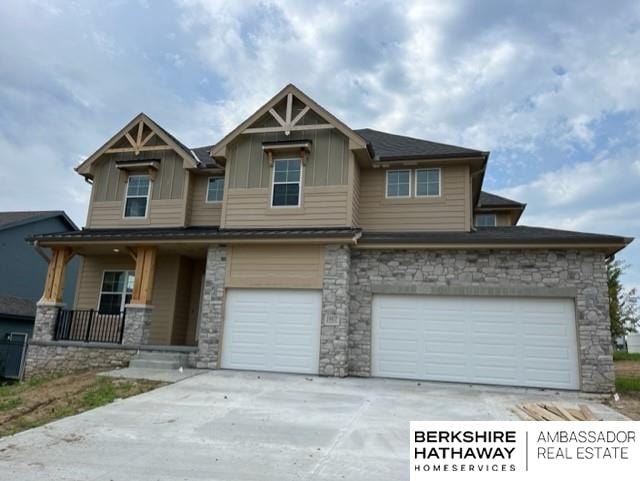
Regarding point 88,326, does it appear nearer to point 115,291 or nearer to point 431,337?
point 115,291

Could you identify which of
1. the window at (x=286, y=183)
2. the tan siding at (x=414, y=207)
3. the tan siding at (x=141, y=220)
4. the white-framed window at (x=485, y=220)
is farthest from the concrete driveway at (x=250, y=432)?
the white-framed window at (x=485, y=220)

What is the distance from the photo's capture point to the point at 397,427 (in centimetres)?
636

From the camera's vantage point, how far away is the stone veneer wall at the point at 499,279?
32.4 feet

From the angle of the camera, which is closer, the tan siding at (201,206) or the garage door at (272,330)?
the garage door at (272,330)

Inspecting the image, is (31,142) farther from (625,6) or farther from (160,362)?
(625,6)

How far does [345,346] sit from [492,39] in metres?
8.96

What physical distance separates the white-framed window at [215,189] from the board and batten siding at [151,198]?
0.82m

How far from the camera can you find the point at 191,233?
12227mm

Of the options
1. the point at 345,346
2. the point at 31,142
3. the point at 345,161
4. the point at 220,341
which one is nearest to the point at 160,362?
the point at 220,341

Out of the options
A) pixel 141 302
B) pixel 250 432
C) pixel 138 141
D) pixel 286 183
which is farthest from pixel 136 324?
pixel 250 432

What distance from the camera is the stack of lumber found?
678cm

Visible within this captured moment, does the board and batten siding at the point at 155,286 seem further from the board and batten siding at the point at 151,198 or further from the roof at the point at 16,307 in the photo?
the roof at the point at 16,307

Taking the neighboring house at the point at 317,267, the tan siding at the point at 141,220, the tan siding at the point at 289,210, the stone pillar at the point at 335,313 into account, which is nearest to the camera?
the neighboring house at the point at 317,267

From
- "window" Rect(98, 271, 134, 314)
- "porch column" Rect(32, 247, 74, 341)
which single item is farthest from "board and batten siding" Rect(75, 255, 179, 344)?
"porch column" Rect(32, 247, 74, 341)
